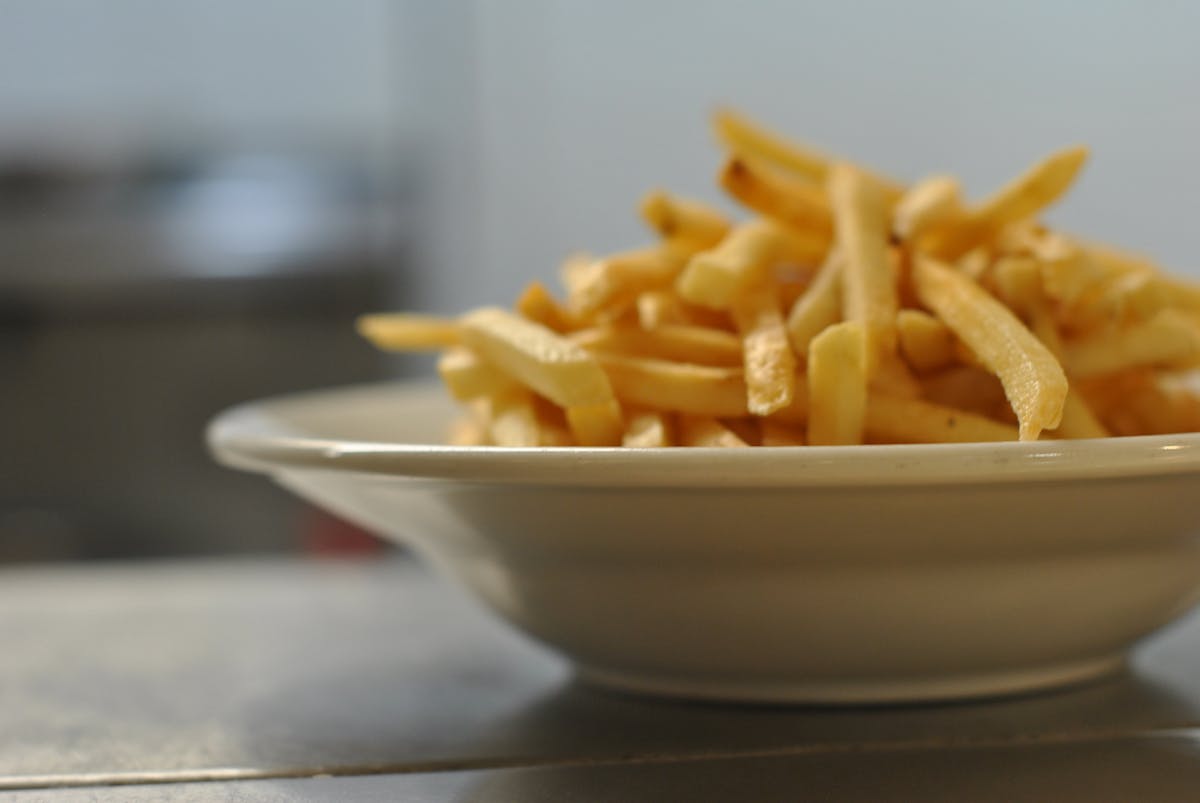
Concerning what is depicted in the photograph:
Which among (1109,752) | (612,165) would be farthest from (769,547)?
(612,165)

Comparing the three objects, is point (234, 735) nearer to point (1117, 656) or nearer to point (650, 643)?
point (650, 643)

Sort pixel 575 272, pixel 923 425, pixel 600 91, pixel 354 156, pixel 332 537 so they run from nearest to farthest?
1. pixel 923 425
2. pixel 575 272
3. pixel 332 537
4. pixel 354 156
5. pixel 600 91

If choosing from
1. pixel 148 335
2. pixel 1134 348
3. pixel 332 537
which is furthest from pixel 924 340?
pixel 148 335

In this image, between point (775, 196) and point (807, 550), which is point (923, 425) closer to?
point (807, 550)

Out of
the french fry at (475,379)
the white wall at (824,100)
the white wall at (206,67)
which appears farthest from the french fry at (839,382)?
the white wall at (206,67)

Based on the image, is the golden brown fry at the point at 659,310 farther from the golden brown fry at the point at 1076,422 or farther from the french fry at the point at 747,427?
the golden brown fry at the point at 1076,422

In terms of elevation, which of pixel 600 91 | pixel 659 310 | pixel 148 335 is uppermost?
pixel 600 91

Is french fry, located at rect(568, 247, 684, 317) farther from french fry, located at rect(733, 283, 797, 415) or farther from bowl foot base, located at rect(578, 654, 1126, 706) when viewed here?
bowl foot base, located at rect(578, 654, 1126, 706)
